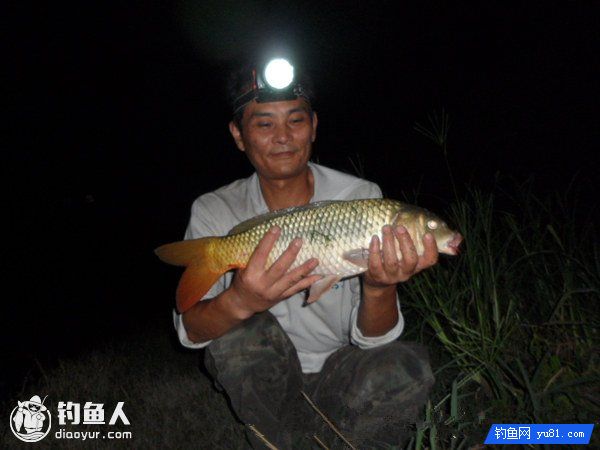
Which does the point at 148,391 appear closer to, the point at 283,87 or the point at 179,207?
the point at 283,87

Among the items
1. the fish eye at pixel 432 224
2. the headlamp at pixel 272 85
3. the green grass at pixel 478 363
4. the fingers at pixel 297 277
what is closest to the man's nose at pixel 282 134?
the headlamp at pixel 272 85

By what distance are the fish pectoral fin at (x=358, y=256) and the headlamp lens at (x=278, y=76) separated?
31.2 inches

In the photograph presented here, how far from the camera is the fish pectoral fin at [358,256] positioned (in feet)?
5.26

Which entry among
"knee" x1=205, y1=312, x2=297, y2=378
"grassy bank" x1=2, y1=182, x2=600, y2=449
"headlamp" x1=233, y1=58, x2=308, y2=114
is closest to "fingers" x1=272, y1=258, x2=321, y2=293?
"knee" x1=205, y1=312, x2=297, y2=378

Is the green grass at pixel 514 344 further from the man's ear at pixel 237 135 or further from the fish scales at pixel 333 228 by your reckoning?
the man's ear at pixel 237 135

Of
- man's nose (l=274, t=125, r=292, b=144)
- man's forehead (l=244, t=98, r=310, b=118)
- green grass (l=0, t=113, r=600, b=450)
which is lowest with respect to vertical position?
green grass (l=0, t=113, r=600, b=450)

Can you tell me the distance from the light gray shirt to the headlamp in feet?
1.27

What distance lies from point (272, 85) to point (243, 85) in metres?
0.14

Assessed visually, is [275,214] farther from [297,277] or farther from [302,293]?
[302,293]

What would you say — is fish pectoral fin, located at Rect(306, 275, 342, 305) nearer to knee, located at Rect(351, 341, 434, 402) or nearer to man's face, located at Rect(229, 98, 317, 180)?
knee, located at Rect(351, 341, 434, 402)

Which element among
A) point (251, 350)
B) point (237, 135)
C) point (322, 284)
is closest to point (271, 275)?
point (322, 284)

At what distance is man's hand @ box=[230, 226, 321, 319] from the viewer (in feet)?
5.22

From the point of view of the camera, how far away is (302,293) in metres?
2.06

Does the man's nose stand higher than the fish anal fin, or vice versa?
the man's nose
